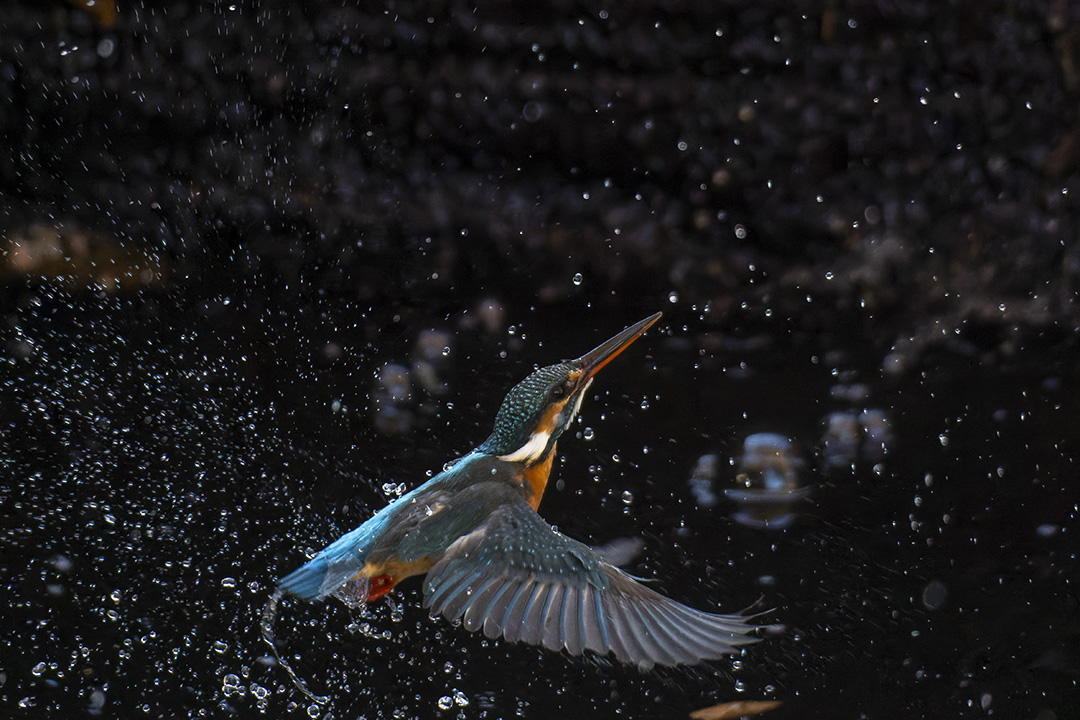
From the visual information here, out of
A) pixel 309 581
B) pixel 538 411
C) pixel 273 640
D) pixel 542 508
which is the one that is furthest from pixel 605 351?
pixel 273 640

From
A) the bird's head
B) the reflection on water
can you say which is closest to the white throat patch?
the bird's head

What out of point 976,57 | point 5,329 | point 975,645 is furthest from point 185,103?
point 975,645

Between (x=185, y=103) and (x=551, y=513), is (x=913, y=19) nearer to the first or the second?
Result: (x=551, y=513)

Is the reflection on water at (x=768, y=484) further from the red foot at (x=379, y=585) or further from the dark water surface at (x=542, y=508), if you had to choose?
the red foot at (x=379, y=585)

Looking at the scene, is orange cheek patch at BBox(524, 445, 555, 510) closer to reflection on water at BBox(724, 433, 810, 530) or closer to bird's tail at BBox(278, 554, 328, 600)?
bird's tail at BBox(278, 554, 328, 600)

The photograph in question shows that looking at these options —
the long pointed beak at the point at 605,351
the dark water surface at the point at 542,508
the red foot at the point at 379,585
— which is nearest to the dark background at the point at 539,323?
the dark water surface at the point at 542,508

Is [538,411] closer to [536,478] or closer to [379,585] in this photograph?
[536,478]

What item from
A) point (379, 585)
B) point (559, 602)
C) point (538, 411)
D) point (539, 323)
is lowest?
point (559, 602)

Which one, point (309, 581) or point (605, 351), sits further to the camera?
point (605, 351)
